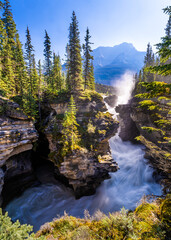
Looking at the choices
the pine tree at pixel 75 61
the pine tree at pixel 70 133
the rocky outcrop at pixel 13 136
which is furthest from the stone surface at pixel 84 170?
the pine tree at pixel 75 61

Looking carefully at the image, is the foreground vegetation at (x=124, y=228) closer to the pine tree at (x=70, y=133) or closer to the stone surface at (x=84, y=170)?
the stone surface at (x=84, y=170)

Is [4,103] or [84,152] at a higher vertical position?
[4,103]

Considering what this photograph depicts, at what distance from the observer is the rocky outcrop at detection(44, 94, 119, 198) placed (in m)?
16.2

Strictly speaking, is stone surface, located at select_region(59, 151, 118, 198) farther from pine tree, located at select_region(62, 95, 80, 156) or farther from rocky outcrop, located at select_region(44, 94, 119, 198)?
pine tree, located at select_region(62, 95, 80, 156)

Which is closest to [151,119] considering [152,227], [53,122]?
[53,122]

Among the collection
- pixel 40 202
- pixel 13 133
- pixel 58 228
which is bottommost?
pixel 40 202

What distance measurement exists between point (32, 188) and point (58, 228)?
15.2 m

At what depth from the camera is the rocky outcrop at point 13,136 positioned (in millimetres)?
13094

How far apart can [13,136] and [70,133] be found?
7.47 m

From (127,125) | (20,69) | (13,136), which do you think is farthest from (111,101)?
(13,136)

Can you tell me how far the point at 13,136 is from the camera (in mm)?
13898

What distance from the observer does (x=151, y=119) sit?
23.0 meters

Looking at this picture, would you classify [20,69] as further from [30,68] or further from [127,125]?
[127,125]

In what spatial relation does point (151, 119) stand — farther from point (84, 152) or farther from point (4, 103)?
point (4, 103)
